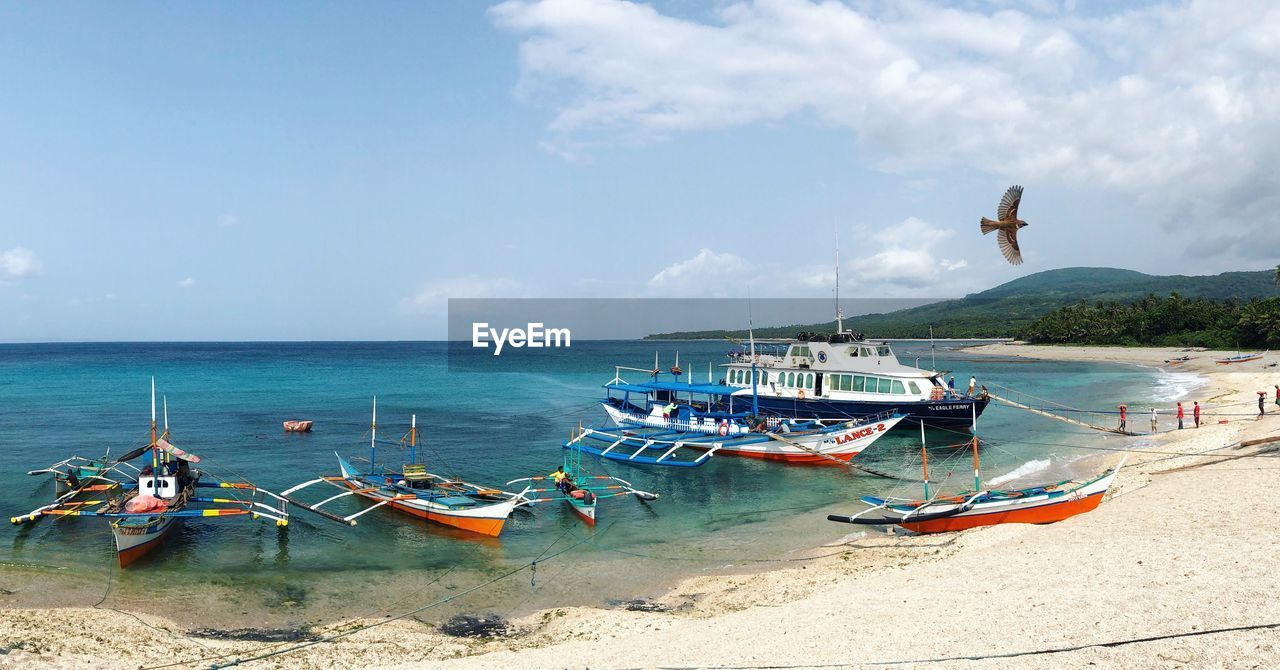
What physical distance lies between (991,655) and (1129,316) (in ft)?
487

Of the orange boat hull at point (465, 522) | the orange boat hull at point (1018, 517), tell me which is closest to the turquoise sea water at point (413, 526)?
the orange boat hull at point (465, 522)

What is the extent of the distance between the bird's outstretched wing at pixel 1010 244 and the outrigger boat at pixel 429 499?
1536cm

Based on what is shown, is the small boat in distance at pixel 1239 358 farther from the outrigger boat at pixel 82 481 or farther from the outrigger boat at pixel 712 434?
the outrigger boat at pixel 82 481

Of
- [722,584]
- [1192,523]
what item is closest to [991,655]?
[722,584]

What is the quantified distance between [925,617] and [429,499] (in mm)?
16410

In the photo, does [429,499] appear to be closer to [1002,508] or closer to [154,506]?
[154,506]

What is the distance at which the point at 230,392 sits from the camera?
73.1 meters

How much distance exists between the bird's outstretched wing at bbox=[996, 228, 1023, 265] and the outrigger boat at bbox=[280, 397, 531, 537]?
15361 millimetres

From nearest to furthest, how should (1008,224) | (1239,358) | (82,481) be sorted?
(1008,224) < (82,481) < (1239,358)

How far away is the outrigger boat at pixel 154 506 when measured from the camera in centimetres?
1988

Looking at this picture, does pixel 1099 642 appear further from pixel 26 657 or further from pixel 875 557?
pixel 26 657

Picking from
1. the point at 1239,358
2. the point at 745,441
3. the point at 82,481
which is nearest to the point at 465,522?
the point at 82,481

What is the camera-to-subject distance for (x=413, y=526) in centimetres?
2361

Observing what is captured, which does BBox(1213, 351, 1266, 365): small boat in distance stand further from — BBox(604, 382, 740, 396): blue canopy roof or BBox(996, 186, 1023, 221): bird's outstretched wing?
BBox(996, 186, 1023, 221): bird's outstretched wing
